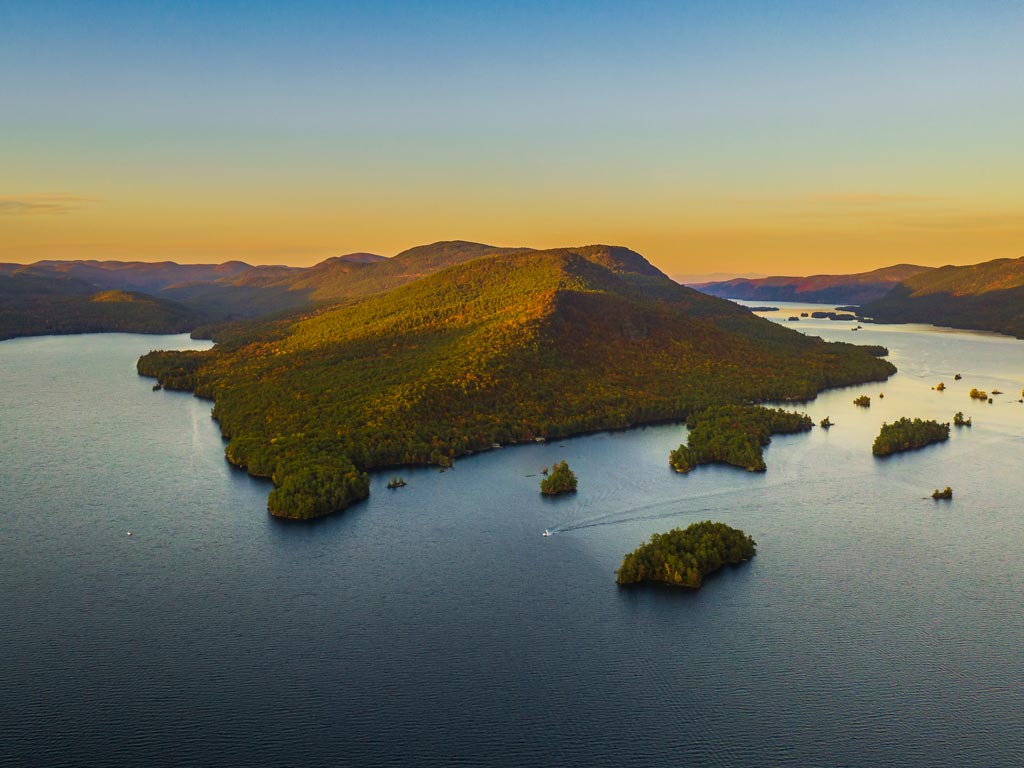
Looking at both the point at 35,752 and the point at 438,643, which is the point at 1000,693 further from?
the point at 35,752

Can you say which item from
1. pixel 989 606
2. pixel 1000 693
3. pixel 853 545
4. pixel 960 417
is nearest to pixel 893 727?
pixel 1000 693

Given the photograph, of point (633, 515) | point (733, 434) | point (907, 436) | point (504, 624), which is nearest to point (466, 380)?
point (733, 434)

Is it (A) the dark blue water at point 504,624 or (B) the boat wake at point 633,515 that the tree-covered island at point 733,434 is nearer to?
(A) the dark blue water at point 504,624

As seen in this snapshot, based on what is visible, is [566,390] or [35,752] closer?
[35,752]

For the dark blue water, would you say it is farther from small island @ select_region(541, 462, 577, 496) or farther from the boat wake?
small island @ select_region(541, 462, 577, 496)

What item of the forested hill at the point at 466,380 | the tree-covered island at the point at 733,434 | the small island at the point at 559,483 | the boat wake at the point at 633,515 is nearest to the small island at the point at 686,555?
the boat wake at the point at 633,515
